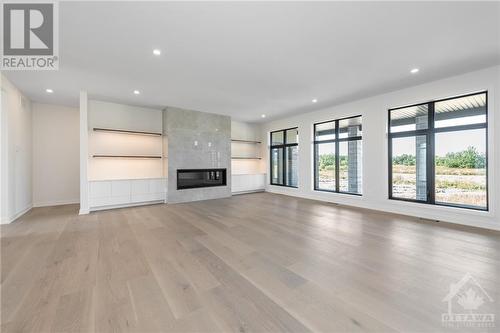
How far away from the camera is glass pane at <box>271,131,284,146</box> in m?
8.49

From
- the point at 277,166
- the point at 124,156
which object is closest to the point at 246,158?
the point at 277,166

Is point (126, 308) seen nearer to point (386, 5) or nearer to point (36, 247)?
point (36, 247)

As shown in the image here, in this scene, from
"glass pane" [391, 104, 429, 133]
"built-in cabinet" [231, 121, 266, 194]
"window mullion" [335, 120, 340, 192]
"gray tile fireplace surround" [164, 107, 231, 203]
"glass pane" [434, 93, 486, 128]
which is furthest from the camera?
"built-in cabinet" [231, 121, 266, 194]

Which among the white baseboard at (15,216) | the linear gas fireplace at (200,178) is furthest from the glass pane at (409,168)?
the white baseboard at (15,216)

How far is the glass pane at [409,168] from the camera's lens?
4676 millimetres

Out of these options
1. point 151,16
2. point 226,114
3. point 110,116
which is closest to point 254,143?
point 226,114

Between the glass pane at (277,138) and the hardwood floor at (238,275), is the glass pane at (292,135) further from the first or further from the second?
the hardwood floor at (238,275)

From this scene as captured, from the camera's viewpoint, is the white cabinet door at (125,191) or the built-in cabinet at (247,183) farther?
the built-in cabinet at (247,183)

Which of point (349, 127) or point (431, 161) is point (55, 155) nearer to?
point (349, 127)

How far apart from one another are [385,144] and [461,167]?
4.82 feet

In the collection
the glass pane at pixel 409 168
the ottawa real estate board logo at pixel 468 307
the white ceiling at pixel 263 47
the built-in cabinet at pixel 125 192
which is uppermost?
the white ceiling at pixel 263 47

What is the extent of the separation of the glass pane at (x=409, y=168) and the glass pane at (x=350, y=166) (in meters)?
0.86

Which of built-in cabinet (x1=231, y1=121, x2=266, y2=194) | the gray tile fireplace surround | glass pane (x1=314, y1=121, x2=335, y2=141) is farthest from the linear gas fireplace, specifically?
glass pane (x1=314, y1=121, x2=335, y2=141)

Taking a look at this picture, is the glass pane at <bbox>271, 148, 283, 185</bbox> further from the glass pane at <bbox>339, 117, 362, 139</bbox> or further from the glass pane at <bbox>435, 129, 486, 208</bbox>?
the glass pane at <bbox>435, 129, 486, 208</bbox>
